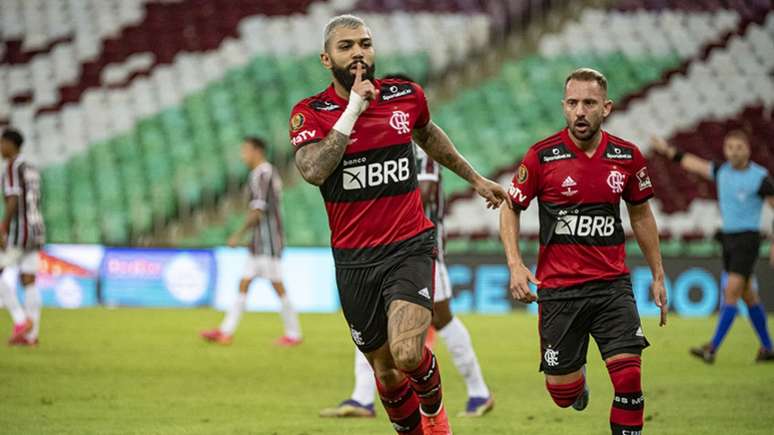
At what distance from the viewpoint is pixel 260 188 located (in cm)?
1392

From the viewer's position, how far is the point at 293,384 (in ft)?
34.1

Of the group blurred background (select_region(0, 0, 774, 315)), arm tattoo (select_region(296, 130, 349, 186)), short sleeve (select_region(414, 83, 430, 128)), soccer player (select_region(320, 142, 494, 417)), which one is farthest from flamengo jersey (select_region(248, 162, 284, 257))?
arm tattoo (select_region(296, 130, 349, 186))

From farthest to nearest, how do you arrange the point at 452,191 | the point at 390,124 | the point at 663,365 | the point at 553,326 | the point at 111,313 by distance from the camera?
the point at 452,191
the point at 111,313
the point at 663,365
the point at 553,326
the point at 390,124

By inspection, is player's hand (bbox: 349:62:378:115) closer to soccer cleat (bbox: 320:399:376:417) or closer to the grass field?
the grass field

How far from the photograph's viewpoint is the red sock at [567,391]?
6578mm

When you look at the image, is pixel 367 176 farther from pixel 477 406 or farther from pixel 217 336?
pixel 217 336

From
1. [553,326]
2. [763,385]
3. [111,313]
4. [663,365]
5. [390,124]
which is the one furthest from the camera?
[111,313]

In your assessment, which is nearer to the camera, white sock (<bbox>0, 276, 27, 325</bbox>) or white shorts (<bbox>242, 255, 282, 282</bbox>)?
white sock (<bbox>0, 276, 27, 325</bbox>)

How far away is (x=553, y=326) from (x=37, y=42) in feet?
72.7

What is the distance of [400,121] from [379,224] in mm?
576

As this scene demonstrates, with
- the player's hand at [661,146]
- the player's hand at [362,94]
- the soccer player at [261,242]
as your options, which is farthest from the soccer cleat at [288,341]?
the player's hand at [362,94]

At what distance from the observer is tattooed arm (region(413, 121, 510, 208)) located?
6383 mm

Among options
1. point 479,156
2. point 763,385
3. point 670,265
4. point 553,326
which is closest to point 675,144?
point 479,156

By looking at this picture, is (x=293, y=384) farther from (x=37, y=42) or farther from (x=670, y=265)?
(x=37, y=42)
